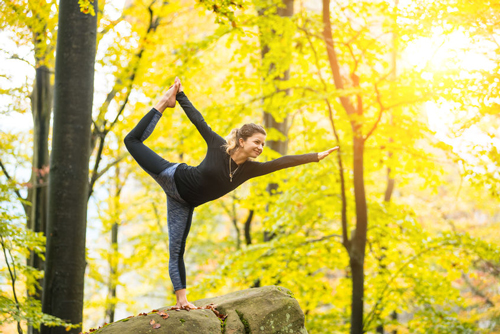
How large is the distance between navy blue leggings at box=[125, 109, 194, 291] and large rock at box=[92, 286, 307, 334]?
41 cm

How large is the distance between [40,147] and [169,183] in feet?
18.0

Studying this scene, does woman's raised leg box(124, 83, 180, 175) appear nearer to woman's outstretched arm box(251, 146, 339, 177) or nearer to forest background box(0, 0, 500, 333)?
woman's outstretched arm box(251, 146, 339, 177)

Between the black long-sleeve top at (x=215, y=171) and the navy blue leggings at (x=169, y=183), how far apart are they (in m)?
0.10

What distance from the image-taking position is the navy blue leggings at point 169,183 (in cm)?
374

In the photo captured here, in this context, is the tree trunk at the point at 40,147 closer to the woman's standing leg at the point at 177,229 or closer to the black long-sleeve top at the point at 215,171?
the woman's standing leg at the point at 177,229

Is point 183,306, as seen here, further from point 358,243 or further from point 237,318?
point 358,243

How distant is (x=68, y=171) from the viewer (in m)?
4.91

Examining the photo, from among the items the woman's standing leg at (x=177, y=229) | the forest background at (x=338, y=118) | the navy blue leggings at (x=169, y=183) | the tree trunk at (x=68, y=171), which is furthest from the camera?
the forest background at (x=338, y=118)

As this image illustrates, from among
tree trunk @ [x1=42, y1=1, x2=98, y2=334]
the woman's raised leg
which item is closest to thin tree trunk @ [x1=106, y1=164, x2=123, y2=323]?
tree trunk @ [x1=42, y1=1, x2=98, y2=334]

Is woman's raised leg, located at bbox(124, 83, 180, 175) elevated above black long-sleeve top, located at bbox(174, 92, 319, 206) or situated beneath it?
elevated above

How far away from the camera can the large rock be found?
340 cm

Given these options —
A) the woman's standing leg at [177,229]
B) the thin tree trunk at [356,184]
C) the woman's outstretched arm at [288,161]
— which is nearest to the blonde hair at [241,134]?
the woman's outstretched arm at [288,161]

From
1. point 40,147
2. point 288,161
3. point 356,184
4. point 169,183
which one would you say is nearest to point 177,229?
point 169,183

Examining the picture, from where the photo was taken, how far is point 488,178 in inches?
237
